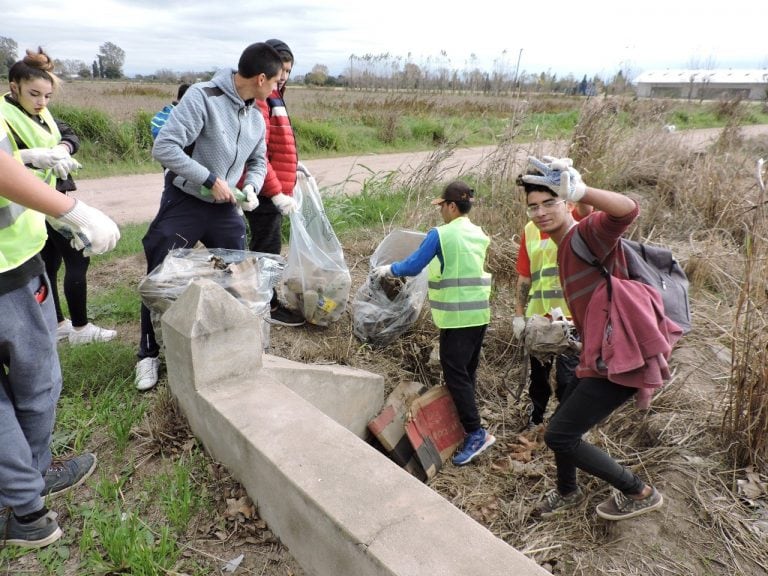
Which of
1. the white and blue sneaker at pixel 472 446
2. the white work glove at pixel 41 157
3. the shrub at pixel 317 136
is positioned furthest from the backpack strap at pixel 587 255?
the shrub at pixel 317 136

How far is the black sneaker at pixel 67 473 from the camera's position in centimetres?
208

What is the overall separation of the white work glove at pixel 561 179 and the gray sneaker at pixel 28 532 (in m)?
2.19

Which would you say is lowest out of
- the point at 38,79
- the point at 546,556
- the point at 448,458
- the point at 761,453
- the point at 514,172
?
the point at 448,458

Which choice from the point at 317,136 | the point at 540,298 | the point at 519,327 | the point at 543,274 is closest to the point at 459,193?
the point at 543,274

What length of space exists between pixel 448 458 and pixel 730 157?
6210 millimetres

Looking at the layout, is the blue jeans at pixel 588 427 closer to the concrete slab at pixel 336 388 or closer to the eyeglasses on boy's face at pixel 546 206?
the eyeglasses on boy's face at pixel 546 206

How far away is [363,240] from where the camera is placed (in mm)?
5473

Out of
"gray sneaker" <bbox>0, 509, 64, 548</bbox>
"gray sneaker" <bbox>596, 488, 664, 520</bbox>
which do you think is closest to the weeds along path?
"gray sneaker" <bbox>596, 488, 664, 520</bbox>

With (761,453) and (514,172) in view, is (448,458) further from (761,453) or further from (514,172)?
(514,172)

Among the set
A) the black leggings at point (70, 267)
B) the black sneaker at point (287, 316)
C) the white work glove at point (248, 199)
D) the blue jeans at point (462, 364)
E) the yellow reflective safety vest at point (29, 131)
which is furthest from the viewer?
the black sneaker at point (287, 316)

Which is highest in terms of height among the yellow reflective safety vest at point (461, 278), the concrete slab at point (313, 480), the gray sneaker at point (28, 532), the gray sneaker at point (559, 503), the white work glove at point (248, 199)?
the white work glove at point (248, 199)

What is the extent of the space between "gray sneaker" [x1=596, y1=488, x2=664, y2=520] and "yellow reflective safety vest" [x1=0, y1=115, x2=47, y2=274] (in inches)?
98.5

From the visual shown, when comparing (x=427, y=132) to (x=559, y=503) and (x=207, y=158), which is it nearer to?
(x=207, y=158)

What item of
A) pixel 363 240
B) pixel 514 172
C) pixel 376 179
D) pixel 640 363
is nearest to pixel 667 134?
pixel 514 172
